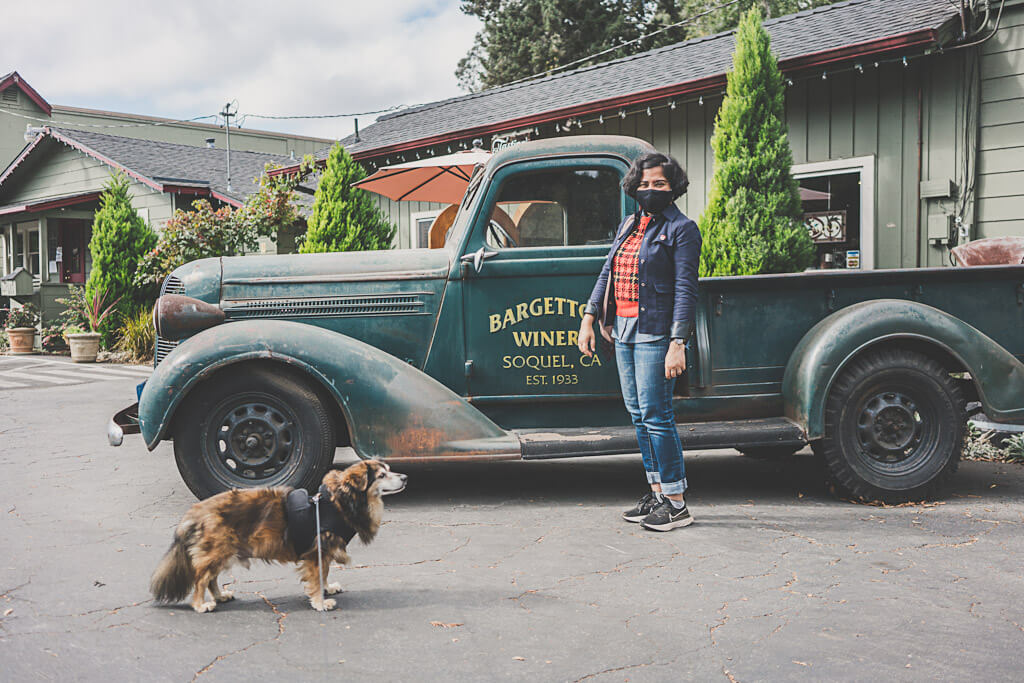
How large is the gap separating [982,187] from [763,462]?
13.6ft

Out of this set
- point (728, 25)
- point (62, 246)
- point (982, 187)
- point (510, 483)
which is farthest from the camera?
point (728, 25)

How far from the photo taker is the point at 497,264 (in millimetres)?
4871

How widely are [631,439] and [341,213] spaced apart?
9.00m

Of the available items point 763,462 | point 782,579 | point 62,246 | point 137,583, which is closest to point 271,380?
point 137,583

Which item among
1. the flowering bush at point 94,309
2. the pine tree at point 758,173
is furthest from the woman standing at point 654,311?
the flowering bush at point 94,309

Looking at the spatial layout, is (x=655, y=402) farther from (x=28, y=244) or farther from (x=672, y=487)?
(x=28, y=244)

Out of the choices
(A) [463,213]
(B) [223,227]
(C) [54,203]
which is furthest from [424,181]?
(C) [54,203]

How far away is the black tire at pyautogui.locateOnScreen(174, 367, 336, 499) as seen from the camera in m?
4.54

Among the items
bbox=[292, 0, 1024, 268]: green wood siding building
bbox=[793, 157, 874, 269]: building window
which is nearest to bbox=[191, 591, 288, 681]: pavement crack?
bbox=[793, 157, 874, 269]: building window

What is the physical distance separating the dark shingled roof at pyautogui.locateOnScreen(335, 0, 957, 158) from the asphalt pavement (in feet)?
17.9

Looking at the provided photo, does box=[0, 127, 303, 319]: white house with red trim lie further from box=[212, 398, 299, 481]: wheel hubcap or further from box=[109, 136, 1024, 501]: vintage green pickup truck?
box=[212, 398, 299, 481]: wheel hubcap

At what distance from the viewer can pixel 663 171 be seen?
430 centimetres

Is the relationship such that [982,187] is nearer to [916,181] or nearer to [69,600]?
[916,181]

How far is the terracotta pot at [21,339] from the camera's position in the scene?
1759 centimetres
